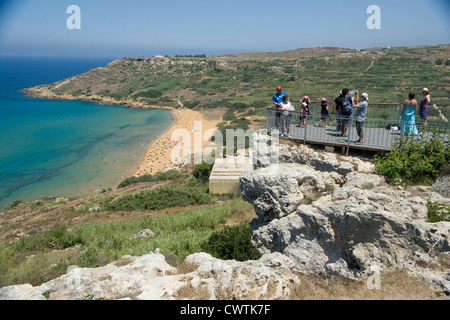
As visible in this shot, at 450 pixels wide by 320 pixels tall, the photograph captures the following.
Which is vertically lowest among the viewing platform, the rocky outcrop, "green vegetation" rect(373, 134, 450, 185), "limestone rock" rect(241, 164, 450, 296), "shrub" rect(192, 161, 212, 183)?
"shrub" rect(192, 161, 212, 183)

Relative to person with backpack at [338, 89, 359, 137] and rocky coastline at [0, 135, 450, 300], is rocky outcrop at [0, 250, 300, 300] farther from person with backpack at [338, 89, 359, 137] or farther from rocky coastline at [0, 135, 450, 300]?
person with backpack at [338, 89, 359, 137]

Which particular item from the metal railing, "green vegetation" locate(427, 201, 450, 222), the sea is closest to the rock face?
"green vegetation" locate(427, 201, 450, 222)

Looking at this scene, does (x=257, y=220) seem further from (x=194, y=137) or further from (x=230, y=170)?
(x=194, y=137)

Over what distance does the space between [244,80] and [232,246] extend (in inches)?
2566

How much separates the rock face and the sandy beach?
70.1ft

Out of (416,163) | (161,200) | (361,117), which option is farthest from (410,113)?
(161,200)

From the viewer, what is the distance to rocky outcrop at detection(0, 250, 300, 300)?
478 cm

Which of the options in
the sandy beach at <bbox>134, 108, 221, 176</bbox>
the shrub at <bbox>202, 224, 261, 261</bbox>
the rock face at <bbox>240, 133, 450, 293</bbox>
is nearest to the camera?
the rock face at <bbox>240, 133, 450, 293</bbox>

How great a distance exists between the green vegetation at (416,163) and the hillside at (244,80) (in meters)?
29.3

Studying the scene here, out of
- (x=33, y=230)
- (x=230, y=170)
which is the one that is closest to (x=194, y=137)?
(x=230, y=170)

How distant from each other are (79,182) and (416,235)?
26.6 meters

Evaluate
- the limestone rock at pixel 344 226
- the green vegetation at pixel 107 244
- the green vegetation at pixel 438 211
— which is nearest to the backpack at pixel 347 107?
the limestone rock at pixel 344 226

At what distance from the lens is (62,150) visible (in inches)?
1403

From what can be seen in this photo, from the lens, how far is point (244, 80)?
229 ft
